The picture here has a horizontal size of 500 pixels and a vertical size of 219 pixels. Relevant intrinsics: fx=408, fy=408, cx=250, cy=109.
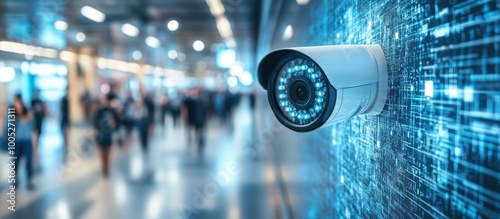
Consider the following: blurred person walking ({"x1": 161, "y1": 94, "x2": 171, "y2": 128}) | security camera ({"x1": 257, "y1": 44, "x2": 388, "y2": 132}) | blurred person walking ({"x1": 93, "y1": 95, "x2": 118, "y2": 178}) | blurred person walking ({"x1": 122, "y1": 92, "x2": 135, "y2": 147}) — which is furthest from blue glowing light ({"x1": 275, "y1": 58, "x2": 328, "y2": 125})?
blurred person walking ({"x1": 161, "y1": 94, "x2": 171, "y2": 128})

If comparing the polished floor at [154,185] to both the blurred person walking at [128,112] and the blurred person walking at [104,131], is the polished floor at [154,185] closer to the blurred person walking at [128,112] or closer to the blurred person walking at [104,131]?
the blurred person walking at [104,131]

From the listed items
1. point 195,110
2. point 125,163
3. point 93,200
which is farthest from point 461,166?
point 195,110

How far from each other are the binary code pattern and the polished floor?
236 cm

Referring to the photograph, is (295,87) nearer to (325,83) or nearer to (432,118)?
(325,83)

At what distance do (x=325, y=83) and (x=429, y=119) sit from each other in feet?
0.70

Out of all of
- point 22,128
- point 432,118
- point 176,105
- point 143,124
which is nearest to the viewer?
point 432,118

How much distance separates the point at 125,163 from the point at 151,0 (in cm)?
299

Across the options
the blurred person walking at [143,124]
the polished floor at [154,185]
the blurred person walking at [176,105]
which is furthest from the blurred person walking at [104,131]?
the blurred person walking at [176,105]

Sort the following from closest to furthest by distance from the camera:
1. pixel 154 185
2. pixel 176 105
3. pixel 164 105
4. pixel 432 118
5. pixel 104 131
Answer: pixel 432 118 → pixel 154 185 → pixel 104 131 → pixel 176 105 → pixel 164 105

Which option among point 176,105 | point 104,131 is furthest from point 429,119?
point 176,105

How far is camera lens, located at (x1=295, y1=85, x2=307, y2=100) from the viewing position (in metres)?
0.89

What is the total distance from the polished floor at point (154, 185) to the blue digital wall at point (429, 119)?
7.57ft

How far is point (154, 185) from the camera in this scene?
521 centimetres

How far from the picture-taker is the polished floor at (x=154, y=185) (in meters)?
4.05
